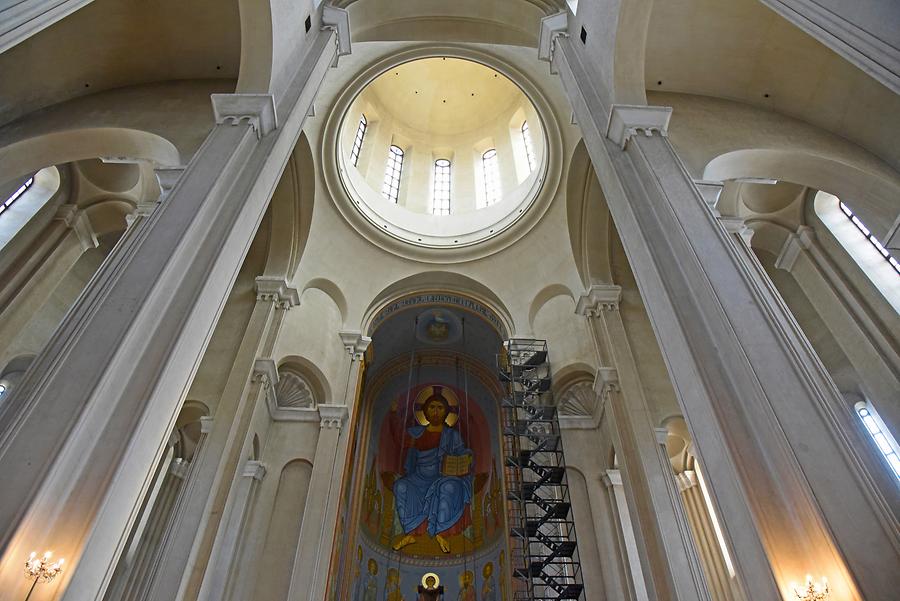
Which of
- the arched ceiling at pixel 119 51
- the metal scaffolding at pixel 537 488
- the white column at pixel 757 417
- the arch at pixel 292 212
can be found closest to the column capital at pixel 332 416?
the arch at pixel 292 212

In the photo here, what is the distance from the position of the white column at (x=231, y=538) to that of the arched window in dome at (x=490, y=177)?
9.21 meters

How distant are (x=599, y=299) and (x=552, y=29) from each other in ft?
15.7

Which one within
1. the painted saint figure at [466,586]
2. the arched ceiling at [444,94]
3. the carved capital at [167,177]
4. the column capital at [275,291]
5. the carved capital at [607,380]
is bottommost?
the painted saint figure at [466,586]

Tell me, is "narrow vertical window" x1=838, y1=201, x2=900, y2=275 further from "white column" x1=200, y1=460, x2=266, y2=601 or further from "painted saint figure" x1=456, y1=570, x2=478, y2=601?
"painted saint figure" x1=456, y1=570, x2=478, y2=601

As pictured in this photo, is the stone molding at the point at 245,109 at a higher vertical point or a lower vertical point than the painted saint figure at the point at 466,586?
higher

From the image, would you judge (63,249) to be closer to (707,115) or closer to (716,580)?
(707,115)

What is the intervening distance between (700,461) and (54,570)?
4080 millimetres

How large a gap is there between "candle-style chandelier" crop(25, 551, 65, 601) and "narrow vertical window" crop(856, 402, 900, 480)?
9453 mm

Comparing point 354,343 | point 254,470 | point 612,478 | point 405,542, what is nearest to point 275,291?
point 354,343

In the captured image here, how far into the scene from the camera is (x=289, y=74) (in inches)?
285

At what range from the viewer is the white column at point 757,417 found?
3256mm

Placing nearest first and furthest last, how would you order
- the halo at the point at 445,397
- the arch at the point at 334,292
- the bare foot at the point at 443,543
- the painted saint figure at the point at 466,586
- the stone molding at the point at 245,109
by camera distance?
the stone molding at the point at 245,109 < the arch at the point at 334,292 < the painted saint figure at the point at 466,586 < the bare foot at the point at 443,543 < the halo at the point at 445,397

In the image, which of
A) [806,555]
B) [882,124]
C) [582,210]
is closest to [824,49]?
[882,124]

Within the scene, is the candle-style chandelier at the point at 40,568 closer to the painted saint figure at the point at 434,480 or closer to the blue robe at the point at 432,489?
the painted saint figure at the point at 434,480
